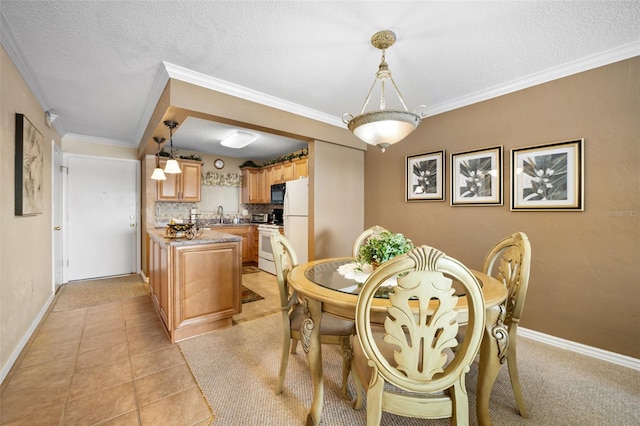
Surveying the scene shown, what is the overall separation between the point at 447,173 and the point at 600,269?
152 cm

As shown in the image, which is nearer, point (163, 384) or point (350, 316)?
point (350, 316)

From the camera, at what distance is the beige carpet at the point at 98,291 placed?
3240mm

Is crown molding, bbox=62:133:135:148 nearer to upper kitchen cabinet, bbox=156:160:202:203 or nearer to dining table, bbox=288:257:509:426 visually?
upper kitchen cabinet, bbox=156:160:202:203

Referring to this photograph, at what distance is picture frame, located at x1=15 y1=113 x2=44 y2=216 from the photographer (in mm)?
2105

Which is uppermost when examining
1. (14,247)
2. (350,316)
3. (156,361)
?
(14,247)

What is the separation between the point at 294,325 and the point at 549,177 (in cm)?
256

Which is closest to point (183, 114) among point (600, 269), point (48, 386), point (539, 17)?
point (48, 386)

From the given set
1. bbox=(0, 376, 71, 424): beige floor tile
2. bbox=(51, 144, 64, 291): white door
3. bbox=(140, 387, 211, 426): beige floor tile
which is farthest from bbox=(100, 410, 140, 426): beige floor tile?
bbox=(51, 144, 64, 291): white door

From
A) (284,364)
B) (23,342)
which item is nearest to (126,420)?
(284,364)

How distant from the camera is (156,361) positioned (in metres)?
2.04

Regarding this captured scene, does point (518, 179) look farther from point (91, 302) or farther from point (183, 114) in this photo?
point (91, 302)

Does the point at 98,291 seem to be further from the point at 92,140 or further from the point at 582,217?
the point at 582,217

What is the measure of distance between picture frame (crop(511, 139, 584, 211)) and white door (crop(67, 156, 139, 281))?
5641 mm

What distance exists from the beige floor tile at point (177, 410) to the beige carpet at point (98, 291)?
8.06 feet
